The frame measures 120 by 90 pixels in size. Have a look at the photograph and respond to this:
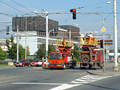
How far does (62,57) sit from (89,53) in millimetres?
3815

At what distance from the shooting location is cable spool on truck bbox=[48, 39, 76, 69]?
33594 mm

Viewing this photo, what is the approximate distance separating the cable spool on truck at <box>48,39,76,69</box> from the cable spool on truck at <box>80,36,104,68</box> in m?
2.31

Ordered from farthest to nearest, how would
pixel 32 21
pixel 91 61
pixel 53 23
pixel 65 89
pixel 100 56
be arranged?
pixel 53 23, pixel 32 21, pixel 100 56, pixel 91 61, pixel 65 89

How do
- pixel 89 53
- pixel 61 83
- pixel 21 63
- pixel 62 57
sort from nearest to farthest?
1. pixel 61 83
2. pixel 89 53
3. pixel 62 57
4. pixel 21 63

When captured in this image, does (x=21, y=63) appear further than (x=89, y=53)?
Yes

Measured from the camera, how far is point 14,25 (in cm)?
11006

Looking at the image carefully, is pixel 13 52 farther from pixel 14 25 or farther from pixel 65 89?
pixel 65 89

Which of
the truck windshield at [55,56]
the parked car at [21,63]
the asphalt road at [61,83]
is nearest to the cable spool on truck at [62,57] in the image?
the truck windshield at [55,56]

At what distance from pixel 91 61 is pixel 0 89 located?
65.7 feet

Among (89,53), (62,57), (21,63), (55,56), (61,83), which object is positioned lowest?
(21,63)

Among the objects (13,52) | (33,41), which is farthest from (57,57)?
(33,41)

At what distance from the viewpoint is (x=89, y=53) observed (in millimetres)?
32656

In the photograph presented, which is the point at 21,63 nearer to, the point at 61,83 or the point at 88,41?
the point at 88,41

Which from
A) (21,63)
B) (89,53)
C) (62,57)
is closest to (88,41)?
(89,53)
